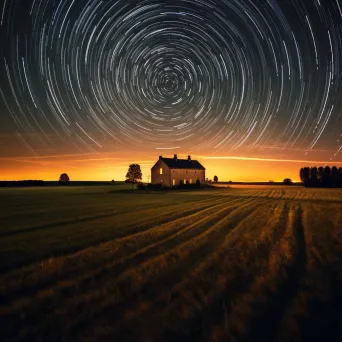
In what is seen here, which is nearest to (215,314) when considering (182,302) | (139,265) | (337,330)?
(182,302)

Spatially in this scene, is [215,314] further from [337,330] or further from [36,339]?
[36,339]

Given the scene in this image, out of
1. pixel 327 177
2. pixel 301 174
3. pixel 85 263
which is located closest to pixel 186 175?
pixel 327 177

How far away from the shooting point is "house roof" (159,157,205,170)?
77500mm

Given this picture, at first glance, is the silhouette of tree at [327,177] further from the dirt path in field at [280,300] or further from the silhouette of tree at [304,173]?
the dirt path in field at [280,300]

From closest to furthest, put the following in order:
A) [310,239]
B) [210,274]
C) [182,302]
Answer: [182,302]
[210,274]
[310,239]

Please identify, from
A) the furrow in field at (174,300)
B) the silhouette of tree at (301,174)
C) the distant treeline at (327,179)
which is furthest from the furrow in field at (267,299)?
the silhouette of tree at (301,174)

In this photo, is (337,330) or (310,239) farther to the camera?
(310,239)

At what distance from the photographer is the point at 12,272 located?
8.33 m

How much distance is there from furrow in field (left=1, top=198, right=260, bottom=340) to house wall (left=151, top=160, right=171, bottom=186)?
64.5 metres

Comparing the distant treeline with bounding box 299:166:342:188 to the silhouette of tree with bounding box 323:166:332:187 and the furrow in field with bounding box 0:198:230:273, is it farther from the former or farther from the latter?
the furrow in field with bounding box 0:198:230:273

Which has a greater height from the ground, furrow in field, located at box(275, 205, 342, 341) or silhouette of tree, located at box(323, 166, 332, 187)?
silhouette of tree, located at box(323, 166, 332, 187)

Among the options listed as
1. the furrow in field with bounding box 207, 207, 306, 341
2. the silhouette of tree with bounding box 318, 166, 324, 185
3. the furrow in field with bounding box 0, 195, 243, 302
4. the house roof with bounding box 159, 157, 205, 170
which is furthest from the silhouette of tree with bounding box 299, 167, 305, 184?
the furrow in field with bounding box 207, 207, 306, 341

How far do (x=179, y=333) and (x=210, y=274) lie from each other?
3126 mm

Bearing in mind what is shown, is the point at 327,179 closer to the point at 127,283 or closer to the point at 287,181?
the point at 287,181
